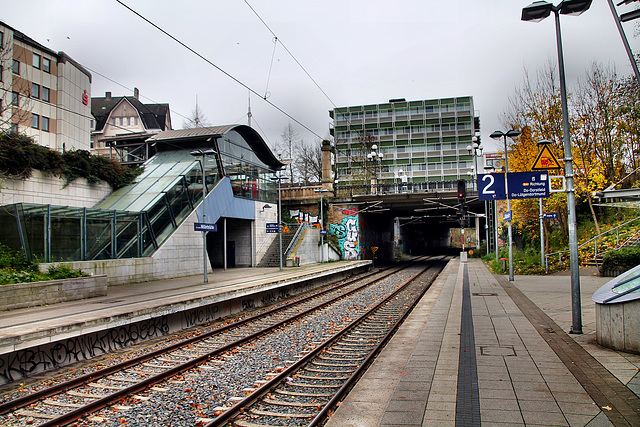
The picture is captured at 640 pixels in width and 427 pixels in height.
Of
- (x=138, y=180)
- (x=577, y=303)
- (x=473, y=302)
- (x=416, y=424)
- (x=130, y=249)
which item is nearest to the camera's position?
(x=416, y=424)

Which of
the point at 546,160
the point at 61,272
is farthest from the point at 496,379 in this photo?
the point at 61,272

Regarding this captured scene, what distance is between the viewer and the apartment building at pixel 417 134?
265 feet

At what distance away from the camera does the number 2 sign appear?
1215 cm

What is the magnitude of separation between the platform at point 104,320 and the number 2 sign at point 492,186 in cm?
828

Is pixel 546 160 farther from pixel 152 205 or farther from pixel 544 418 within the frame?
pixel 152 205

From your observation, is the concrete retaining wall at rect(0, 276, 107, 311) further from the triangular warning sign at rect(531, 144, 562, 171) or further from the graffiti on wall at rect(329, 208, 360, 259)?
the graffiti on wall at rect(329, 208, 360, 259)

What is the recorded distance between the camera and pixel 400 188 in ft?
128

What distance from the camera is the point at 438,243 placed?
297 ft

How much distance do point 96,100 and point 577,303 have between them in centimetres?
7609

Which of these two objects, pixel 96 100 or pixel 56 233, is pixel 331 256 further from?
pixel 96 100

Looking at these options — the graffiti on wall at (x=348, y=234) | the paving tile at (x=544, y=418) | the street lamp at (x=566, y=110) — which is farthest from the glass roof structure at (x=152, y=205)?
the street lamp at (x=566, y=110)

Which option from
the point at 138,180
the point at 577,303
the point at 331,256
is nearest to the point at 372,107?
the point at 331,256

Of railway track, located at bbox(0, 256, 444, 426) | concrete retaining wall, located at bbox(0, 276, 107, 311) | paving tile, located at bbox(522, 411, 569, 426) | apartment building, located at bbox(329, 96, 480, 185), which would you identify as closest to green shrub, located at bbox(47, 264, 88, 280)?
concrete retaining wall, located at bbox(0, 276, 107, 311)

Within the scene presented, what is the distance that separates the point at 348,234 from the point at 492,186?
93.4 feet
